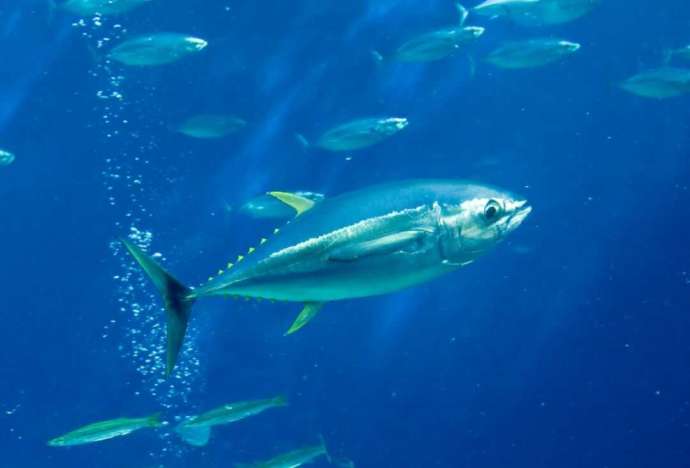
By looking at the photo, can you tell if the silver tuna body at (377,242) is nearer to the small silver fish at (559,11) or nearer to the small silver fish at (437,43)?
the small silver fish at (437,43)

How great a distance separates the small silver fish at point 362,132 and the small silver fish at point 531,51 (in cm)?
119

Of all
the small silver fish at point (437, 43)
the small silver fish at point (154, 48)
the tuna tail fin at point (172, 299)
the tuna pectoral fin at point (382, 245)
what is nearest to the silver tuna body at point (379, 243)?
the tuna pectoral fin at point (382, 245)

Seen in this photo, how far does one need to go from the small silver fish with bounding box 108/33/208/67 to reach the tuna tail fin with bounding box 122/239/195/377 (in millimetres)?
4649

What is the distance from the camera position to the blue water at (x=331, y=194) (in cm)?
845

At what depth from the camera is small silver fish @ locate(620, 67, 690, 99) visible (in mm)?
6857

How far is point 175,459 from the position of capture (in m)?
8.98

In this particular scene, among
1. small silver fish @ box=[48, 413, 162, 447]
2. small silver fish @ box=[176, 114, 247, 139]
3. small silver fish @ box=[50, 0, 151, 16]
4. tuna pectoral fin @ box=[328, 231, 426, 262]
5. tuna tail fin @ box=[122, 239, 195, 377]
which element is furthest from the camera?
small silver fish @ box=[176, 114, 247, 139]

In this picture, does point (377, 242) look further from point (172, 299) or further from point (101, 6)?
point (101, 6)

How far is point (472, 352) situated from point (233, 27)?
A: 16.6ft

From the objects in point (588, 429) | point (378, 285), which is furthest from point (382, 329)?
point (378, 285)

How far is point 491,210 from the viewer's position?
6.98 feet

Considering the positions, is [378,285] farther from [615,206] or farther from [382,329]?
[615,206]

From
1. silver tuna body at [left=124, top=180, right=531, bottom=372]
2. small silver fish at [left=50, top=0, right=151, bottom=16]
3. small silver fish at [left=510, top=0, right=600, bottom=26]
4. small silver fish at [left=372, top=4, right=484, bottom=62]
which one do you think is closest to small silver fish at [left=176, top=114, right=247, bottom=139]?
small silver fish at [left=50, top=0, right=151, bottom=16]

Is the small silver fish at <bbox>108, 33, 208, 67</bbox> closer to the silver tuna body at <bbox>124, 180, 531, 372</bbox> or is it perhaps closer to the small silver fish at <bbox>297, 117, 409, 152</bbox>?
the small silver fish at <bbox>297, 117, 409, 152</bbox>
